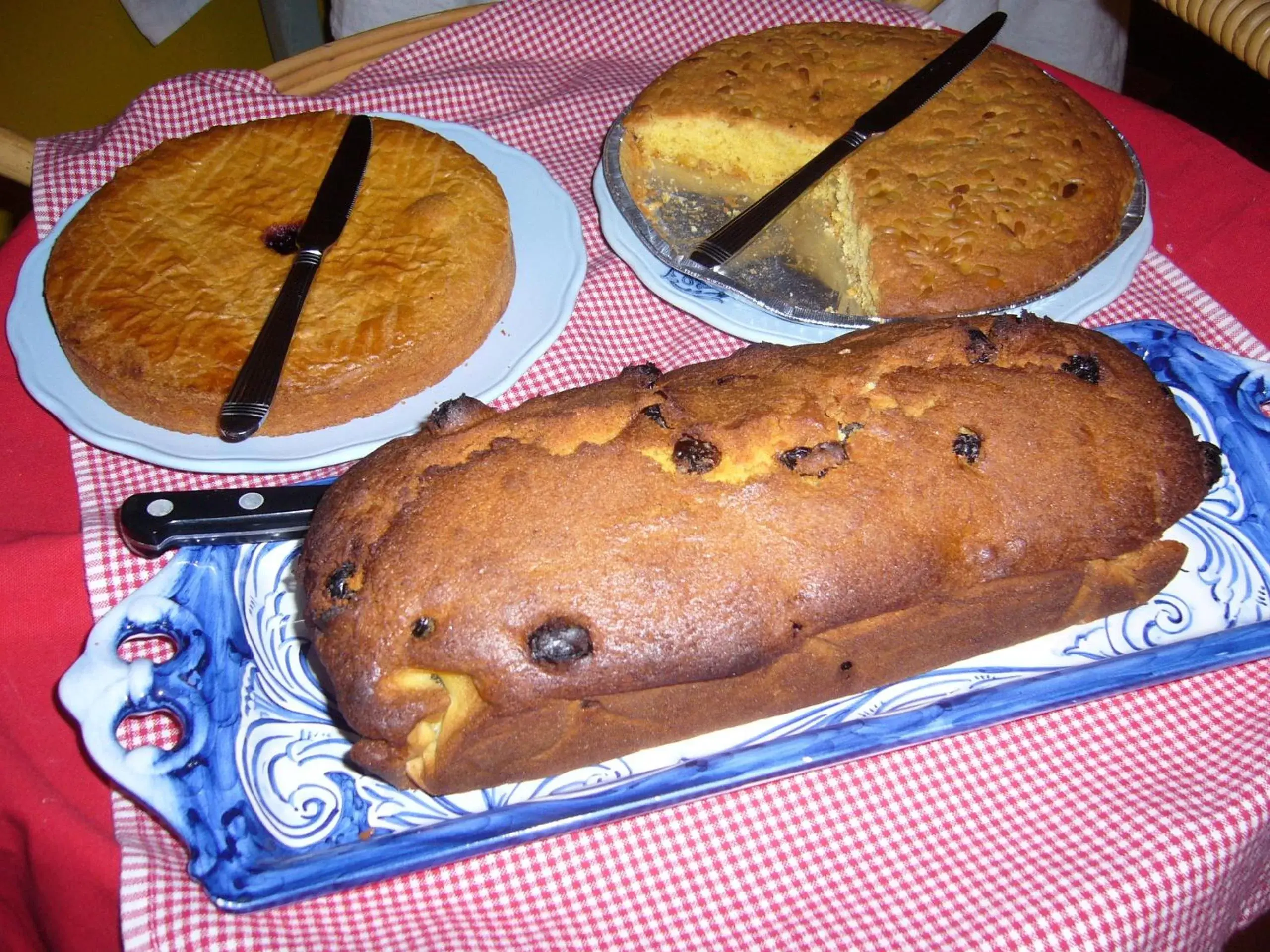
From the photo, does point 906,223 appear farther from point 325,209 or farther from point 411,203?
point 325,209

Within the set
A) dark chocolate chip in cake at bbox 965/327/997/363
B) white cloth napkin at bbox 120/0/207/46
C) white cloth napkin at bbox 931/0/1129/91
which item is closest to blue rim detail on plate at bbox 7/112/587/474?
dark chocolate chip in cake at bbox 965/327/997/363

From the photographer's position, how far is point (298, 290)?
211 cm

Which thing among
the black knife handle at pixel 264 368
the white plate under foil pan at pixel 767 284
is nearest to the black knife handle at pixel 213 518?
the black knife handle at pixel 264 368

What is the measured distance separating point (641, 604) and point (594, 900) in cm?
55

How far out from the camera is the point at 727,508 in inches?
57.4

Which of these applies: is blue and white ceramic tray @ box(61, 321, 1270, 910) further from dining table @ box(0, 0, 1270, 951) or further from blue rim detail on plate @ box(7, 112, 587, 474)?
blue rim detail on plate @ box(7, 112, 587, 474)

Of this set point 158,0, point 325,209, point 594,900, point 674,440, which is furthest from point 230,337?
point 158,0

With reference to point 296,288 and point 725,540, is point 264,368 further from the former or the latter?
point 725,540

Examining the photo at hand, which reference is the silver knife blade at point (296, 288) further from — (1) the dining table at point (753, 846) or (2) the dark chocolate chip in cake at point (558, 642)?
(2) the dark chocolate chip in cake at point (558, 642)

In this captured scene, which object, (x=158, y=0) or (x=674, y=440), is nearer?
(x=674, y=440)

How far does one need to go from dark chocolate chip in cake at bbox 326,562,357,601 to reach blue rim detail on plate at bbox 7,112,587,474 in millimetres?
655

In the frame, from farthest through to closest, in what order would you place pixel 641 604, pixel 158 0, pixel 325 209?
pixel 158 0 → pixel 325 209 → pixel 641 604

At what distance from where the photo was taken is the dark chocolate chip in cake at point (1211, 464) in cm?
165

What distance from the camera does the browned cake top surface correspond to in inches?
54.4
